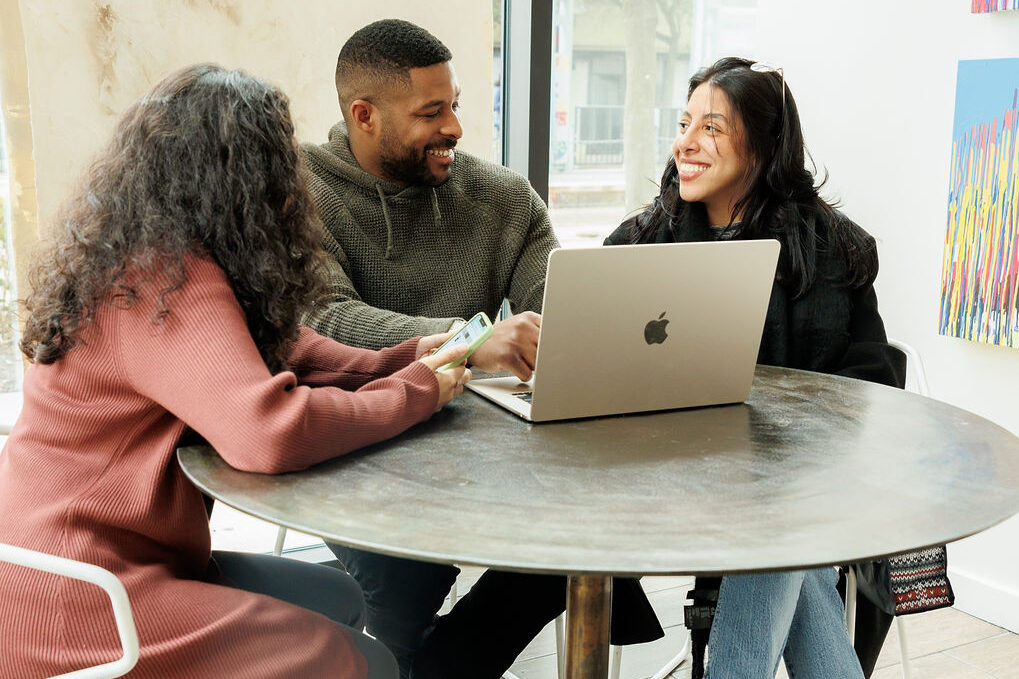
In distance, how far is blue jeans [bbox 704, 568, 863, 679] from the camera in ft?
5.11

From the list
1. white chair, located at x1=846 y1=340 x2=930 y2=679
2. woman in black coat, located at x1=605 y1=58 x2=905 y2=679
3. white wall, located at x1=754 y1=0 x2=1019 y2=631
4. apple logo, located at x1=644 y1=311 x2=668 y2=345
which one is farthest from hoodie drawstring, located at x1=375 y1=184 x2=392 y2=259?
white wall, located at x1=754 y1=0 x2=1019 y2=631

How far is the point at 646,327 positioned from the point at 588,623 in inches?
16.1

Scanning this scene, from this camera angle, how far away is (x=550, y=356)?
1.35m

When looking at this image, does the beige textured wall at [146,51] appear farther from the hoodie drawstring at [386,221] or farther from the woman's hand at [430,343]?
the woman's hand at [430,343]

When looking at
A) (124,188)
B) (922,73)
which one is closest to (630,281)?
(124,188)

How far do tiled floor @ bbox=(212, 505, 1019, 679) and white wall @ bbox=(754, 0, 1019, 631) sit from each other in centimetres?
11

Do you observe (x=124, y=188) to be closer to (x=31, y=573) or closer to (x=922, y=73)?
(x=31, y=573)

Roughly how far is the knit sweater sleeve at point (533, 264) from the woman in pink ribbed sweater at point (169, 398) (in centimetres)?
86

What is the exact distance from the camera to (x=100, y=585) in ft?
3.54

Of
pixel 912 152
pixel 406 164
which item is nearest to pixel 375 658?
Result: pixel 406 164

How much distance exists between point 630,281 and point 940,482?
0.46 metres

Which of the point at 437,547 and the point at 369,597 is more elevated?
the point at 437,547

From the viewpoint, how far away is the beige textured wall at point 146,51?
233 centimetres

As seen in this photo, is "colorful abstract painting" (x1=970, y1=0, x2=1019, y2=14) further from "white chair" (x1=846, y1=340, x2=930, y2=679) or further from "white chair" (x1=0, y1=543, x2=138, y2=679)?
"white chair" (x1=0, y1=543, x2=138, y2=679)
